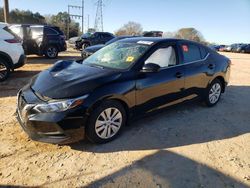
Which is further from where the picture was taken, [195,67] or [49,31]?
[49,31]

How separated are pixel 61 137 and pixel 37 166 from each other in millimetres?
473

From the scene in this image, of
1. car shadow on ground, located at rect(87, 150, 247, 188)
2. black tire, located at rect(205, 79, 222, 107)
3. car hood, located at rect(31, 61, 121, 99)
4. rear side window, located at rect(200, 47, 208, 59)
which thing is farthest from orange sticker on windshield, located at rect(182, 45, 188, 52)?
car shadow on ground, located at rect(87, 150, 247, 188)

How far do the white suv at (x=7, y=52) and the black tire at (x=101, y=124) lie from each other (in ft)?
16.9

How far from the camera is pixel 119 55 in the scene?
16.1 feet

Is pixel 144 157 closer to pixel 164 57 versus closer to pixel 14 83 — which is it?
pixel 164 57

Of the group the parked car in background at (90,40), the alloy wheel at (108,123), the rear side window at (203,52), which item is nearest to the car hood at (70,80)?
the alloy wheel at (108,123)

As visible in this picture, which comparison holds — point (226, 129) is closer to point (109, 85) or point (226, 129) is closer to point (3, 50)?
point (109, 85)

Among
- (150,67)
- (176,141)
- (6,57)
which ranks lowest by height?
(176,141)

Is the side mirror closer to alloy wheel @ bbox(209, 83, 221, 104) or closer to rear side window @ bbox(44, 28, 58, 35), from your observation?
alloy wheel @ bbox(209, 83, 221, 104)

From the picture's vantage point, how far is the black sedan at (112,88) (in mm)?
3676

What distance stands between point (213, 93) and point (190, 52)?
49.0 inches

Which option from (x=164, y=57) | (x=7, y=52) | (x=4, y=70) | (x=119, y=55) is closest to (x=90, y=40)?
(x=7, y=52)

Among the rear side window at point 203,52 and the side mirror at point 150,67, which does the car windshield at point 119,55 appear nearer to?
the side mirror at point 150,67

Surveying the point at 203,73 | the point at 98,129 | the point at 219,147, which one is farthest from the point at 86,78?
the point at 203,73
